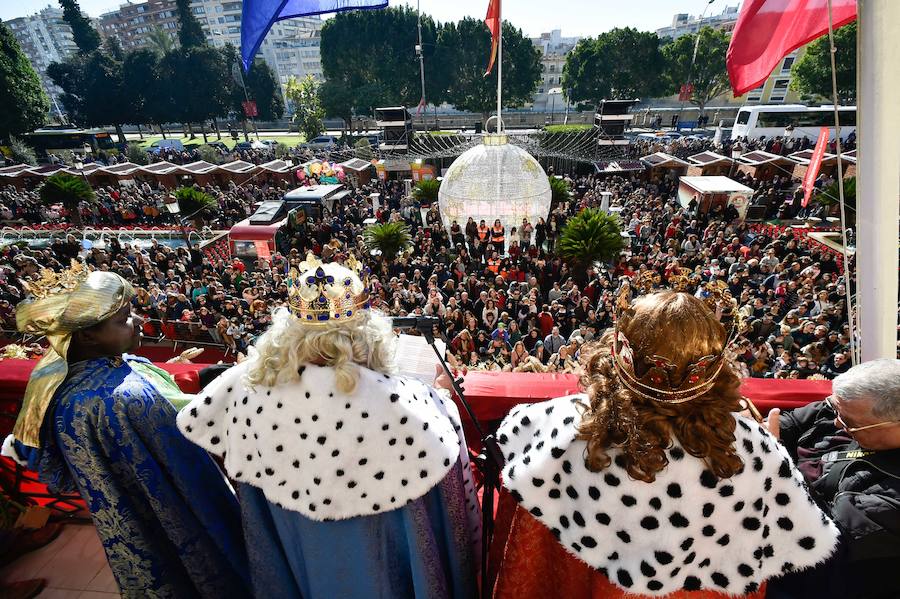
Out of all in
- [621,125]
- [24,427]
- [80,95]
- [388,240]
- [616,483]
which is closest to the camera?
[616,483]

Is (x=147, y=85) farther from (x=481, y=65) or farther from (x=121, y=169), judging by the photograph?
(x=481, y=65)

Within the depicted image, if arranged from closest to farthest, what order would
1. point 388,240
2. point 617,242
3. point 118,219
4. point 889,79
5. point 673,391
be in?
point 673,391, point 889,79, point 617,242, point 388,240, point 118,219

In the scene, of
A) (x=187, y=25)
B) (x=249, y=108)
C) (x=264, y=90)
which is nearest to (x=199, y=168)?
(x=249, y=108)

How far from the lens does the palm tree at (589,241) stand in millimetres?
10305

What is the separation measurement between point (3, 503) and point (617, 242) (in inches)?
415

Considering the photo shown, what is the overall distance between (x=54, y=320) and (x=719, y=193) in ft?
59.0

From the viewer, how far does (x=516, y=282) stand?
1000cm

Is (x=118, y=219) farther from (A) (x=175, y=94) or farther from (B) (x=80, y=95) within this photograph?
(B) (x=80, y=95)

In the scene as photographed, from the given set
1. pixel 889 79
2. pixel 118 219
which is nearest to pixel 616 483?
pixel 889 79

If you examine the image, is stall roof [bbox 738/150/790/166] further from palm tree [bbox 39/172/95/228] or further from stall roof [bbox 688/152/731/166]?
palm tree [bbox 39/172/95/228]

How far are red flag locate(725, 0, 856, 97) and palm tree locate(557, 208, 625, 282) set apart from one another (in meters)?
6.37

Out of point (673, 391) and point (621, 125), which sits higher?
point (621, 125)

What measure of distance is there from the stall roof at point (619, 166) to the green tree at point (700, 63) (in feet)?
82.6

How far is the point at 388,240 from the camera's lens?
1219cm
